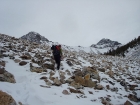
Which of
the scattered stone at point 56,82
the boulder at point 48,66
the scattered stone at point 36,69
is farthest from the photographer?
the boulder at point 48,66

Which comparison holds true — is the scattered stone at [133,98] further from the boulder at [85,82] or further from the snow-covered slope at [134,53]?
the snow-covered slope at [134,53]

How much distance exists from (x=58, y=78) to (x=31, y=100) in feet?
11.3

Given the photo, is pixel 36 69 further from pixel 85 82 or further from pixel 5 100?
pixel 5 100

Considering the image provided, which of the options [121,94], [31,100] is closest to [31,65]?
[31,100]

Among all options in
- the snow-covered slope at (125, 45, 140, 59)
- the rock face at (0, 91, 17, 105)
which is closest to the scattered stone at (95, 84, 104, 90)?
the rock face at (0, 91, 17, 105)

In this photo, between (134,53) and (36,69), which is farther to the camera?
(134,53)

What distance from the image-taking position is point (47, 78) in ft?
30.1

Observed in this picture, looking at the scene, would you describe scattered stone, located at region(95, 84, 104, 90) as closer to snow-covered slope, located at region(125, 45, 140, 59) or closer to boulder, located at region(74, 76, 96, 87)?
boulder, located at region(74, 76, 96, 87)

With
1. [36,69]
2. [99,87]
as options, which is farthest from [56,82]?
[99,87]

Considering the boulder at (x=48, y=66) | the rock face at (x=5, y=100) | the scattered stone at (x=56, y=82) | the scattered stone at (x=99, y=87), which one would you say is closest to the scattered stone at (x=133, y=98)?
the scattered stone at (x=99, y=87)

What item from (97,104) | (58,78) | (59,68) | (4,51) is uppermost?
(4,51)

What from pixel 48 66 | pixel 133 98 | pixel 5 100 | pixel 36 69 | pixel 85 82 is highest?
pixel 48 66

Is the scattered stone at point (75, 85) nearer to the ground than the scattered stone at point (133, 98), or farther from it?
farther from it

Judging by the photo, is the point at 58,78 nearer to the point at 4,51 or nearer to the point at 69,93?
the point at 69,93
